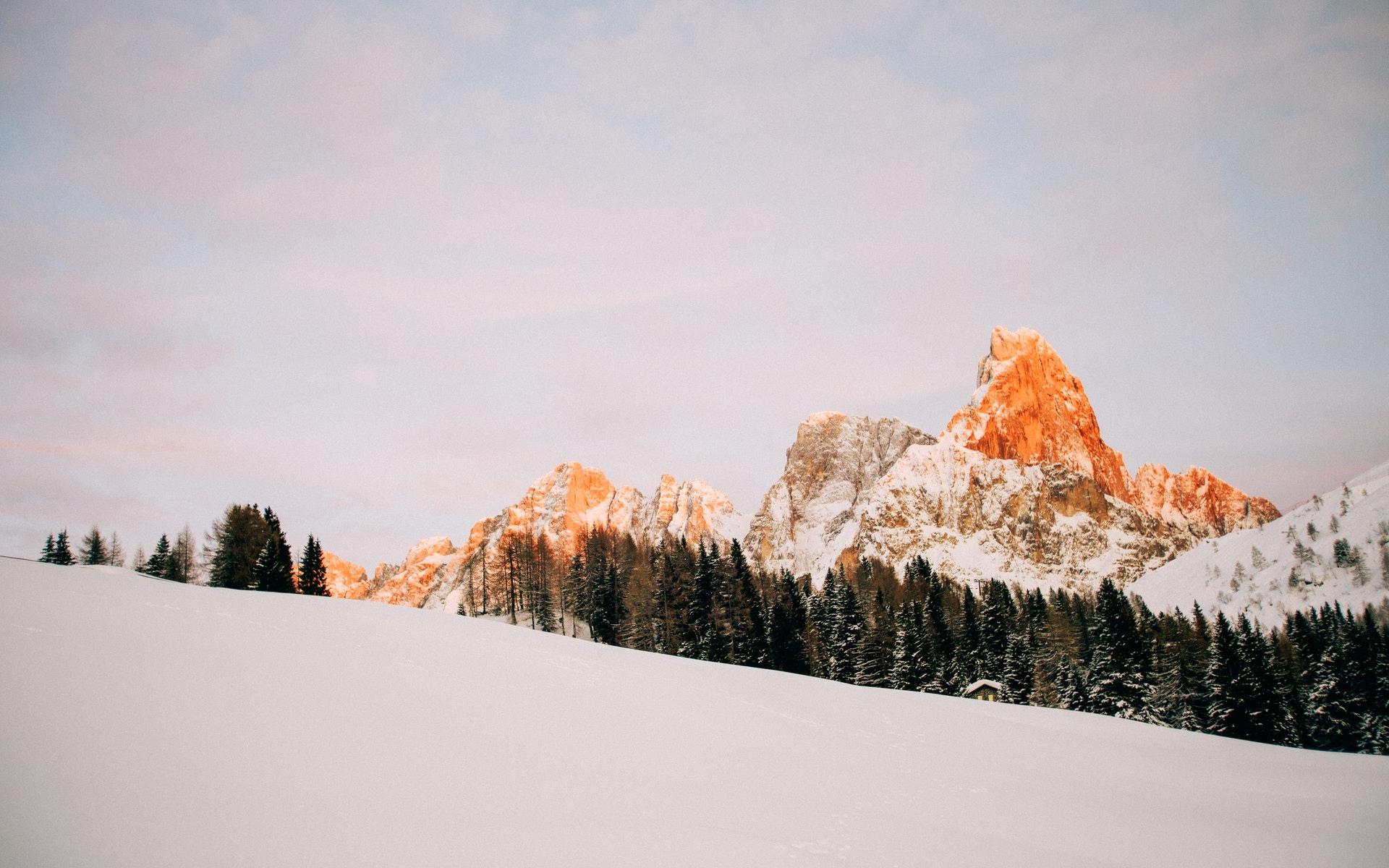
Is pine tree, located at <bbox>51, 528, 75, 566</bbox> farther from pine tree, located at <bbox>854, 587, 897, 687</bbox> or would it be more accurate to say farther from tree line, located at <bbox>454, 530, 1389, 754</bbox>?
pine tree, located at <bbox>854, 587, 897, 687</bbox>

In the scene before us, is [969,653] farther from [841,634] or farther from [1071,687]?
[841,634]

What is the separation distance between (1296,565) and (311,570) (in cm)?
17879

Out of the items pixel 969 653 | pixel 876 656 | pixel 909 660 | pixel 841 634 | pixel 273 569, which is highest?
pixel 273 569

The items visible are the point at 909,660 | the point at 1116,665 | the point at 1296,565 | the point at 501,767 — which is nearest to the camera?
the point at 501,767

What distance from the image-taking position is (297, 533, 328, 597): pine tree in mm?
62594

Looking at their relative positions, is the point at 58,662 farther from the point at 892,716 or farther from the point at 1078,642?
the point at 1078,642

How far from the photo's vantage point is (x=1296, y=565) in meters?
142

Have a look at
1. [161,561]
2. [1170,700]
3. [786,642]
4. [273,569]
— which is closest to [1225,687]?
[1170,700]

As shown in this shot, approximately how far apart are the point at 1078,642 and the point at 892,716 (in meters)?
54.7

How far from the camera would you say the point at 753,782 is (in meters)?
13.7

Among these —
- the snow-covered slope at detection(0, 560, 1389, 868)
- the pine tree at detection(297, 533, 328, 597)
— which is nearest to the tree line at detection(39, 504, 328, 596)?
the pine tree at detection(297, 533, 328, 597)

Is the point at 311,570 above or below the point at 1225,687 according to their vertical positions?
above

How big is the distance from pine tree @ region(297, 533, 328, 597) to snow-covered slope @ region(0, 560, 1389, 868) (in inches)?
1731

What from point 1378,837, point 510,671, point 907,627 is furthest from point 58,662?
point 907,627
